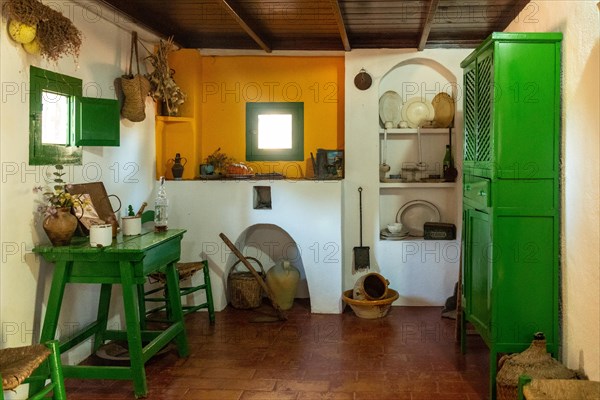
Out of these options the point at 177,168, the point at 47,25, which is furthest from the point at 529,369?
the point at 177,168

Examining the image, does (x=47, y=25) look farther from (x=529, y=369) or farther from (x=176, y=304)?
(x=529, y=369)

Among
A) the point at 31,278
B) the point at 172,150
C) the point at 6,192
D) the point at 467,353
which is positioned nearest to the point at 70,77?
the point at 6,192

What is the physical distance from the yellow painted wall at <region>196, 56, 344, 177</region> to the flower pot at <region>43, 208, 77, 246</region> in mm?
2526

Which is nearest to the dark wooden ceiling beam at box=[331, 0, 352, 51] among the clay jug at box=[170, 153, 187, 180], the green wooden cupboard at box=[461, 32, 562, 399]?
the green wooden cupboard at box=[461, 32, 562, 399]

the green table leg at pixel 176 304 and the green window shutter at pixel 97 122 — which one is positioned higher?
the green window shutter at pixel 97 122

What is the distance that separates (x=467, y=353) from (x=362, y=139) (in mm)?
2201

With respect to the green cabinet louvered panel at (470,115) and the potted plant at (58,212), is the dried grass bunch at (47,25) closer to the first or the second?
the potted plant at (58,212)

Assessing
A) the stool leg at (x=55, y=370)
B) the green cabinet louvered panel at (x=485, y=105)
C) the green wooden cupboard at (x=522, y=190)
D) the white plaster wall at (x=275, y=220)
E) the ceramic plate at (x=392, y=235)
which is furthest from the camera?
the ceramic plate at (x=392, y=235)

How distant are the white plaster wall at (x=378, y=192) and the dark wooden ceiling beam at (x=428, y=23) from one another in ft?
1.03

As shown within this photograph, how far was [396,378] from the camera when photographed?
374cm

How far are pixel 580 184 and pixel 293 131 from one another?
321 cm

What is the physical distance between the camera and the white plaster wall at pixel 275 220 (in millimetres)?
5242

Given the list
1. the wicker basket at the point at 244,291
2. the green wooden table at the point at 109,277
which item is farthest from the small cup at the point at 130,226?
the wicker basket at the point at 244,291

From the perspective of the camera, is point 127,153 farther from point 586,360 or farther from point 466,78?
point 586,360
